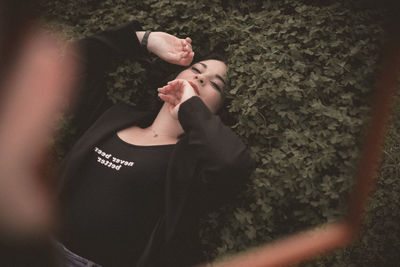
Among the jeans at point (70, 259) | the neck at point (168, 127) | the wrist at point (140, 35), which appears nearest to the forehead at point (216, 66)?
the neck at point (168, 127)

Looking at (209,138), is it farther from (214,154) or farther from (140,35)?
(140,35)

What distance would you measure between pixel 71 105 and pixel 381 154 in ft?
9.86

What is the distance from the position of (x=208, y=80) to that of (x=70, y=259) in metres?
1.99

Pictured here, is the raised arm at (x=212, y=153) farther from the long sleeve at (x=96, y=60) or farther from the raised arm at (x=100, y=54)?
the long sleeve at (x=96, y=60)

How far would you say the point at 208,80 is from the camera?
109 inches

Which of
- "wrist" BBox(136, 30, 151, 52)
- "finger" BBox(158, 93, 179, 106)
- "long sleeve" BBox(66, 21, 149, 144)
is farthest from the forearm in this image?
"long sleeve" BBox(66, 21, 149, 144)

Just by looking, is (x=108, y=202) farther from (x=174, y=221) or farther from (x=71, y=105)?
(x=71, y=105)

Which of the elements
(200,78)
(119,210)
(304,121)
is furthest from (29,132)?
(304,121)

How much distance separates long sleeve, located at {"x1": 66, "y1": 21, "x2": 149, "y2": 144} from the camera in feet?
9.98

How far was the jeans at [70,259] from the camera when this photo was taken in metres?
2.49

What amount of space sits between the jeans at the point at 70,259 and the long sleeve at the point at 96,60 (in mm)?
1145

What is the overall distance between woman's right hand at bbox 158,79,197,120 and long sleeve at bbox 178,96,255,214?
0.09 meters

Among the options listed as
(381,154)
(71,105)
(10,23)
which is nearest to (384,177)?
(381,154)

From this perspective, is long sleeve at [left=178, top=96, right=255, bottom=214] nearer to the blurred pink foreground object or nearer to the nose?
the nose
